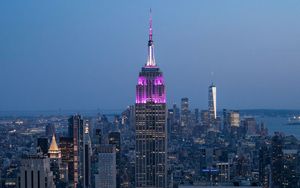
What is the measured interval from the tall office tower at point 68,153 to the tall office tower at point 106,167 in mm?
566

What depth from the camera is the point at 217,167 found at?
51.9 ft

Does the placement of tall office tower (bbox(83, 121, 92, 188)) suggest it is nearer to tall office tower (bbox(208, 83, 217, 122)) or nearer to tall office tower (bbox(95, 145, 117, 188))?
tall office tower (bbox(95, 145, 117, 188))

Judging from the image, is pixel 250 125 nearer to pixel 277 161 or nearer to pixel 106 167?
pixel 277 161

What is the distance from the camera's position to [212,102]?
17781 mm

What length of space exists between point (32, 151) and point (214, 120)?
18.7ft

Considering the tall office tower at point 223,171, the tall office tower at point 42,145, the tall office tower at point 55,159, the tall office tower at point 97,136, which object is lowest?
the tall office tower at point 223,171

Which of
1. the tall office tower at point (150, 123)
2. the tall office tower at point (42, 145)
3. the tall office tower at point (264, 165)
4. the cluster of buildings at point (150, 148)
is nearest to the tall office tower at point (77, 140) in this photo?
the cluster of buildings at point (150, 148)

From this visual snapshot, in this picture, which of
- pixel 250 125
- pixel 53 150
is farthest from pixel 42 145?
pixel 250 125

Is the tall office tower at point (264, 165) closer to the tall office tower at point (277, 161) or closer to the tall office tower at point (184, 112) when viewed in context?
the tall office tower at point (277, 161)

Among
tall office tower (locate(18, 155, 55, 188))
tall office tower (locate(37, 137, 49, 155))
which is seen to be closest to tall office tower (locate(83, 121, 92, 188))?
tall office tower (locate(37, 137, 49, 155))

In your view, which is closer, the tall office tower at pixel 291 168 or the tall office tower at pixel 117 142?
the tall office tower at pixel 291 168

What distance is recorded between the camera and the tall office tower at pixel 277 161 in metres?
15.0

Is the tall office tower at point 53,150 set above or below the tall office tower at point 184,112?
below

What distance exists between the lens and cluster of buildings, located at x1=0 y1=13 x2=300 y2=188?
14.2m
